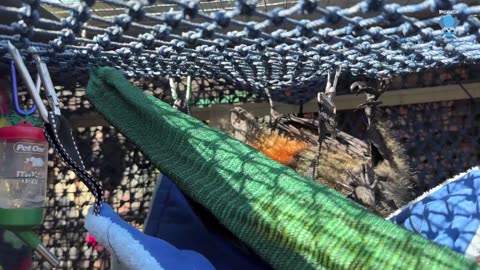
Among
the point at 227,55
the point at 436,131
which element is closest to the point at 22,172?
the point at 227,55

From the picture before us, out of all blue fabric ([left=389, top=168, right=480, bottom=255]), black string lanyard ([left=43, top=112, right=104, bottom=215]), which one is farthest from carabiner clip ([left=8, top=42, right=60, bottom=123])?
blue fabric ([left=389, top=168, right=480, bottom=255])

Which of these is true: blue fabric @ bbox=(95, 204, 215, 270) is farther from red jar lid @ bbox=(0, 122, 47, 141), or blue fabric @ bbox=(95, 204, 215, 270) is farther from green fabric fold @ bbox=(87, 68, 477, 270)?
red jar lid @ bbox=(0, 122, 47, 141)

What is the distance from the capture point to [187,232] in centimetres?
58

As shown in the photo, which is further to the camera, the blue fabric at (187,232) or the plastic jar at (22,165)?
the plastic jar at (22,165)

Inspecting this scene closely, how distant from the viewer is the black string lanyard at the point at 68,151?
18.7 inches

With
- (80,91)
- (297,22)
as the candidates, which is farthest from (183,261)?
(80,91)

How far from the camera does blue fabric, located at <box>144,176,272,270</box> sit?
0.54 m

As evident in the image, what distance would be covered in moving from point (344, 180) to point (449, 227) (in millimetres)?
267

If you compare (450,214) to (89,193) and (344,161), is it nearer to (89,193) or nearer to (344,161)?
(344,161)

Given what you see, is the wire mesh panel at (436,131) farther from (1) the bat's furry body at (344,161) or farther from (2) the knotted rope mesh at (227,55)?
(1) the bat's furry body at (344,161)

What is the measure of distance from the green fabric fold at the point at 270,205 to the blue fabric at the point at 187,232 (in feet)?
0.28

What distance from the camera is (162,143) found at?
1.80 feet

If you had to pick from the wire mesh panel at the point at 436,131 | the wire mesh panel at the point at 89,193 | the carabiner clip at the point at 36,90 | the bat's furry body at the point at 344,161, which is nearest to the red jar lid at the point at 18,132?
the carabiner clip at the point at 36,90

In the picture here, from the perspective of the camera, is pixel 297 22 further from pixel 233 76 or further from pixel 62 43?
pixel 233 76
